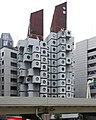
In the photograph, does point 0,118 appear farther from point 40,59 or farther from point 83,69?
point 83,69

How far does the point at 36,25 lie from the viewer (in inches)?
3236

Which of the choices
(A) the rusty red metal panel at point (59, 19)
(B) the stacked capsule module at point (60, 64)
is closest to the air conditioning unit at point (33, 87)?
(B) the stacked capsule module at point (60, 64)

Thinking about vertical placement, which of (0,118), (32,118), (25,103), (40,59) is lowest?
(32,118)

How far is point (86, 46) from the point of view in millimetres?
90438

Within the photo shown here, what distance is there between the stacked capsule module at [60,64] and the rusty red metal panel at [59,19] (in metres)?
3.25

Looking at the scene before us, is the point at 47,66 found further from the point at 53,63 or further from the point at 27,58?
the point at 27,58

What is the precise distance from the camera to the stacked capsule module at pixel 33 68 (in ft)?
246

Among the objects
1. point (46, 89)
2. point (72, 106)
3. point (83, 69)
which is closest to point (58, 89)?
point (46, 89)

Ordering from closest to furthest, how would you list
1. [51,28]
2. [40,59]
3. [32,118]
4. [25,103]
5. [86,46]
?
[25,103]
[32,118]
[40,59]
[51,28]
[86,46]

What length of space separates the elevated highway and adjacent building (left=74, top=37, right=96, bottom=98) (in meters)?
54.7

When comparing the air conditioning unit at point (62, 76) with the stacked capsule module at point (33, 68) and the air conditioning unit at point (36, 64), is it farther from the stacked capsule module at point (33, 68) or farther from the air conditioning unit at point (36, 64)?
the air conditioning unit at point (36, 64)

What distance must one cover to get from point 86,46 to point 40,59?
2124 centimetres

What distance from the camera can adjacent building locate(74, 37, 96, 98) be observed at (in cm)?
8706

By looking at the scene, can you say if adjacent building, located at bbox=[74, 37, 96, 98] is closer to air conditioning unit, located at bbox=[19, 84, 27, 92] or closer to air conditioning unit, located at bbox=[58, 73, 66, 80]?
air conditioning unit, located at bbox=[58, 73, 66, 80]
